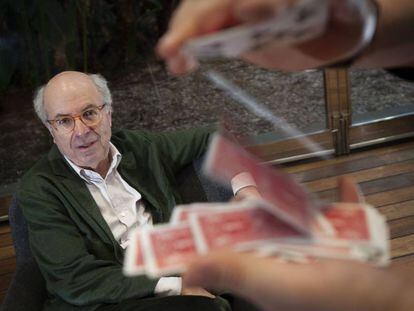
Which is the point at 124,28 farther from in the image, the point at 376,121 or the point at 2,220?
the point at 376,121

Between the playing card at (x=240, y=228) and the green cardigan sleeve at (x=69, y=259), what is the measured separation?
0.92 m

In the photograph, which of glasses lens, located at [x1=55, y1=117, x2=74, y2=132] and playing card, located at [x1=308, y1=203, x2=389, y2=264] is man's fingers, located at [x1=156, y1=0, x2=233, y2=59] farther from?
glasses lens, located at [x1=55, y1=117, x2=74, y2=132]

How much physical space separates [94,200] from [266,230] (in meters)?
1.10

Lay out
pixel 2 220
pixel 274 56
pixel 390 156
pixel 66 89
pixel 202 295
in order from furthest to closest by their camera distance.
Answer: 1. pixel 390 156
2. pixel 2 220
3. pixel 66 89
4. pixel 202 295
5. pixel 274 56

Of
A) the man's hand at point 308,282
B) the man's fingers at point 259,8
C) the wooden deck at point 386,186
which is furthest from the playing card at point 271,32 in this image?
the wooden deck at point 386,186

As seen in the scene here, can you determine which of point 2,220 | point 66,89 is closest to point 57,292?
point 66,89

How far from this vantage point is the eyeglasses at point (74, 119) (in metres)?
1.77

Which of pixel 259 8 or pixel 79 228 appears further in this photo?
pixel 79 228

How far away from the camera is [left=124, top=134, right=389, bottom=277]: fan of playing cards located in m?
0.66

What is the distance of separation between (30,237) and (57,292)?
0.19 meters

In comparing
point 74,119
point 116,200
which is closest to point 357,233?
point 116,200

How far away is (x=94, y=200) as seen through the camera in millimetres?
1693

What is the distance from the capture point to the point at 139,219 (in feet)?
5.77

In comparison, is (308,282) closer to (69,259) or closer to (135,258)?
(135,258)
